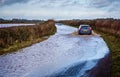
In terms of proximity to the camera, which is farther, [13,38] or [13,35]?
[13,35]

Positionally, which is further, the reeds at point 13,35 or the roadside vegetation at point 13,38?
the reeds at point 13,35

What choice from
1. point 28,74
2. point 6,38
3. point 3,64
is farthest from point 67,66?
point 6,38

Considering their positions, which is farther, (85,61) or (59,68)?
→ (85,61)

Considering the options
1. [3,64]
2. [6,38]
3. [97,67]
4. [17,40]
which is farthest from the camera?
[17,40]

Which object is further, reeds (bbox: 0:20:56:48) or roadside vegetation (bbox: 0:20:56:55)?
reeds (bbox: 0:20:56:48)

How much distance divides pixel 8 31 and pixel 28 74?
47.0ft

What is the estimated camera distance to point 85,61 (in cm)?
1678

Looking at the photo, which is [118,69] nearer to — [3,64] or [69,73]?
[69,73]

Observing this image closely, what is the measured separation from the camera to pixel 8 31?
88.1 feet

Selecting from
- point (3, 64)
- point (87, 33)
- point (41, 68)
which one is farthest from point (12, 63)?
point (87, 33)

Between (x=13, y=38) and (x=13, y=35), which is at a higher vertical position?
(x=13, y=35)

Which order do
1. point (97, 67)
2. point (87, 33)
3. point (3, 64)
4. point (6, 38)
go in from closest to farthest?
point (97, 67) < point (3, 64) < point (6, 38) < point (87, 33)

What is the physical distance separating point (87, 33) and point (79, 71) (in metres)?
31.5

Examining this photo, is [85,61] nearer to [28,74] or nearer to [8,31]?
[28,74]
